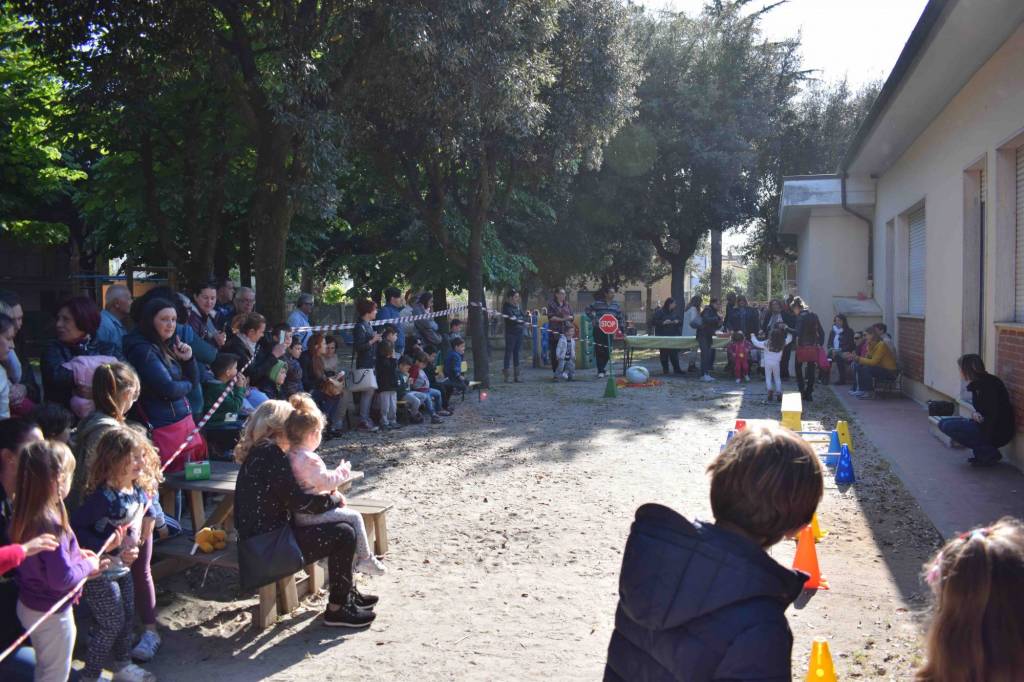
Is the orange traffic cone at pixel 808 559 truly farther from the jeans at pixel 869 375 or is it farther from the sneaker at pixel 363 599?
the jeans at pixel 869 375

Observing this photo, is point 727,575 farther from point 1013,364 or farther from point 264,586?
point 1013,364

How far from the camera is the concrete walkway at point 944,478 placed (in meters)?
6.74

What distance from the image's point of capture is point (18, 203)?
79.8ft

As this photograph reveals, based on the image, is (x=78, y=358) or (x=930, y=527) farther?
(x=930, y=527)

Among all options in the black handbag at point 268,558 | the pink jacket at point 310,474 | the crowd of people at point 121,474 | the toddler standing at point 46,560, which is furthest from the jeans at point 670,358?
the toddler standing at point 46,560

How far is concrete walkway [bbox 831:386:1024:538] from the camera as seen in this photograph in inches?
265

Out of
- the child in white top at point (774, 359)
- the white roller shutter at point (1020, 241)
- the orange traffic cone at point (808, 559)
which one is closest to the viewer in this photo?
the orange traffic cone at point (808, 559)

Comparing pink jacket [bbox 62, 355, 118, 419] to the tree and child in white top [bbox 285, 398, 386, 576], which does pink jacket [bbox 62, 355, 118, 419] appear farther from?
the tree

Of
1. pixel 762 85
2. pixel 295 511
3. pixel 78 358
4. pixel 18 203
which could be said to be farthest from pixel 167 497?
pixel 762 85

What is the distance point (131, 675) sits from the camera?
4152 millimetres

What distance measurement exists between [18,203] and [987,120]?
2456 centimetres

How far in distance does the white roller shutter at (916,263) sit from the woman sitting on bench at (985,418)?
226 inches

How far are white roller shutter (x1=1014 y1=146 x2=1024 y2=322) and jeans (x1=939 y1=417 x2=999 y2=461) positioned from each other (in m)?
1.21

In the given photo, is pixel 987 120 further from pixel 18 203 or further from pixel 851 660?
pixel 18 203
